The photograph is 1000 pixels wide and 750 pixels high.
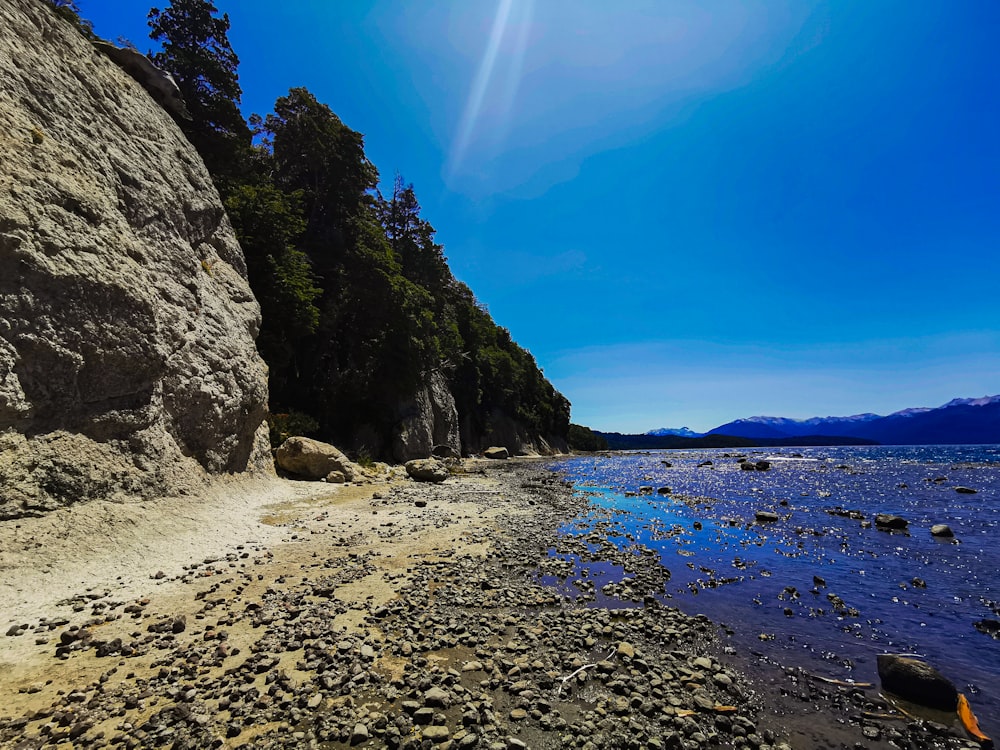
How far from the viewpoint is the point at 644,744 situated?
5062 millimetres

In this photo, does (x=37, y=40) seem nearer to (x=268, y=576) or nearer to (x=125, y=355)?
(x=125, y=355)

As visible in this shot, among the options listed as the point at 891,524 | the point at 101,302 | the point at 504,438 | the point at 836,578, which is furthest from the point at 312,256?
the point at 504,438

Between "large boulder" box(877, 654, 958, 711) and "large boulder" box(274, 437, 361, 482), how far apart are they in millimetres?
22709

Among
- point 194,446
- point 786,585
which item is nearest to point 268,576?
point 194,446

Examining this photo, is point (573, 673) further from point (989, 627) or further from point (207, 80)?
point (207, 80)

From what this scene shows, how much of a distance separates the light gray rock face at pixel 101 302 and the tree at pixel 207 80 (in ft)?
38.8

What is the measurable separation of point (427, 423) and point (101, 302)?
35.5 meters

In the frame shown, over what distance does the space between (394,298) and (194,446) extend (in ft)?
86.8

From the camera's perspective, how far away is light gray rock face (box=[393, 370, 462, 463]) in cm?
4057

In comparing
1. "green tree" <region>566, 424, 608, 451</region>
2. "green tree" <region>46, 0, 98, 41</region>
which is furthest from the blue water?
"green tree" <region>566, 424, 608, 451</region>

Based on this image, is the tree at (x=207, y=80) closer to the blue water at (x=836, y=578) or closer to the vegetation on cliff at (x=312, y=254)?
the vegetation on cliff at (x=312, y=254)

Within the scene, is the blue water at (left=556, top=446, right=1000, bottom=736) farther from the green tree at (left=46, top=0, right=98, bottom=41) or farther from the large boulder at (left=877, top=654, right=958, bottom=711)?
the green tree at (left=46, top=0, right=98, bottom=41)

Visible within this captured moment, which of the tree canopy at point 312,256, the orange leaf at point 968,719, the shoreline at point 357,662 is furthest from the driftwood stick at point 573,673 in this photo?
the tree canopy at point 312,256

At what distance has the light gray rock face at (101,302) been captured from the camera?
959 centimetres
